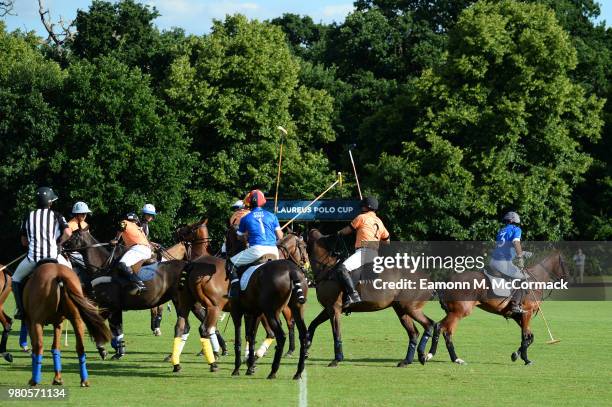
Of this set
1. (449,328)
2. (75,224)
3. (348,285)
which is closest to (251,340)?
(348,285)

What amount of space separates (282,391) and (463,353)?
272 inches

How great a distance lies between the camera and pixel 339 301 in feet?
60.0

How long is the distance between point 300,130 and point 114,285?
40.7 meters

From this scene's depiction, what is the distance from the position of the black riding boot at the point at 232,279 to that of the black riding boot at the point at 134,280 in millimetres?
2214

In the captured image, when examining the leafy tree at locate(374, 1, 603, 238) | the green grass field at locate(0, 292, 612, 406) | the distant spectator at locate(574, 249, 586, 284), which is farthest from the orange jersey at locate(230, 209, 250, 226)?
the leafy tree at locate(374, 1, 603, 238)

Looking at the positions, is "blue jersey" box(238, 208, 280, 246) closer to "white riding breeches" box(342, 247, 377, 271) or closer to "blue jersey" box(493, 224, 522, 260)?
"white riding breeches" box(342, 247, 377, 271)

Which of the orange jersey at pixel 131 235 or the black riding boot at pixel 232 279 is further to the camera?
the orange jersey at pixel 131 235

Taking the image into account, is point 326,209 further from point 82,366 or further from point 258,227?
point 82,366

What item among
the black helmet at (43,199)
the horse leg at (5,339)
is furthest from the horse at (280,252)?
the horse leg at (5,339)

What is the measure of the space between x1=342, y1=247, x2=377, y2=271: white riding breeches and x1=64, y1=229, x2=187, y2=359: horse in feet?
8.75

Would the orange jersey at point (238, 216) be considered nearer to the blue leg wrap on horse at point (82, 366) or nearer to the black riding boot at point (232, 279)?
the black riding boot at point (232, 279)

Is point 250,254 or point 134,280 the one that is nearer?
point 250,254

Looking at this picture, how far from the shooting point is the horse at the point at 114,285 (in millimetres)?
17969

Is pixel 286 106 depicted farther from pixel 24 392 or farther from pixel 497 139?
pixel 24 392
